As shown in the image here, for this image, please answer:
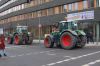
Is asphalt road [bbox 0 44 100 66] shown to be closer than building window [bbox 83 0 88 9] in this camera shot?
Yes

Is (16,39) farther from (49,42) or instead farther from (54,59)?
(54,59)

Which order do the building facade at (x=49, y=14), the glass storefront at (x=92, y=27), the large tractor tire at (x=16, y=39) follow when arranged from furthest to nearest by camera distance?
the building facade at (x=49, y=14) → the glass storefront at (x=92, y=27) → the large tractor tire at (x=16, y=39)

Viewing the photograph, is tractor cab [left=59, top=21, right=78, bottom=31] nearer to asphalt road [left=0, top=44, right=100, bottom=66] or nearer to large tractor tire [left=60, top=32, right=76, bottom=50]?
large tractor tire [left=60, top=32, right=76, bottom=50]

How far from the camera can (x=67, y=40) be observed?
996 inches

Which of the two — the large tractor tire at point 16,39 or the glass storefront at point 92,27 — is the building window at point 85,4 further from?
the large tractor tire at point 16,39

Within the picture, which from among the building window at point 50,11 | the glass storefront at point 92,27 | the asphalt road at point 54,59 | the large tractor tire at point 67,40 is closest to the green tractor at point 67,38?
the large tractor tire at point 67,40

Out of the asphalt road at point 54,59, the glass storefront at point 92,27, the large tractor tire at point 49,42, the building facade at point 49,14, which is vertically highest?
the building facade at point 49,14

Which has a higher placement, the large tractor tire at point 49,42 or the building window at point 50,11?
the building window at point 50,11

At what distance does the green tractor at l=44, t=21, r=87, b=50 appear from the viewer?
24.6 metres

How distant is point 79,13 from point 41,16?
15254mm

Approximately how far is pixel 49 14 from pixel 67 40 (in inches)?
1116

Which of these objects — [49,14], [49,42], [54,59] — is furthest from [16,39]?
[54,59]

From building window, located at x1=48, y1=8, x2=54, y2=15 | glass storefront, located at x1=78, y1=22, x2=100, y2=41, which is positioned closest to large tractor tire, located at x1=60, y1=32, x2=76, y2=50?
glass storefront, located at x1=78, y1=22, x2=100, y2=41

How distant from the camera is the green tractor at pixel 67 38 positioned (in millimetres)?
24609
